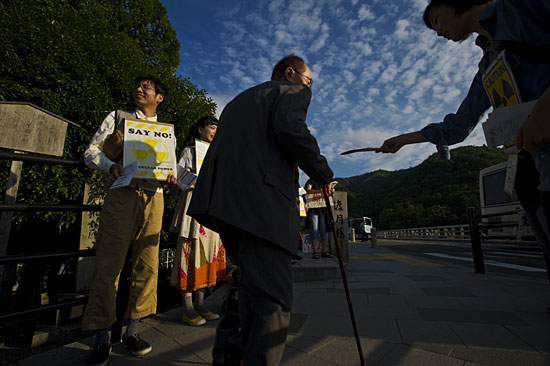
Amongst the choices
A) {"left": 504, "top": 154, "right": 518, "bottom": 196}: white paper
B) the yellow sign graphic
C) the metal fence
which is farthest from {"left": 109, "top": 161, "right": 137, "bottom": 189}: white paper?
{"left": 504, "top": 154, "right": 518, "bottom": 196}: white paper

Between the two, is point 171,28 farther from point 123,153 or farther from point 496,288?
point 496,288

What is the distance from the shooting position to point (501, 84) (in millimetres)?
1403

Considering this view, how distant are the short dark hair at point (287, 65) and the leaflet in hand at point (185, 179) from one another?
4.42ft

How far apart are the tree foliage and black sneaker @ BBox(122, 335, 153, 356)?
18.2 ft

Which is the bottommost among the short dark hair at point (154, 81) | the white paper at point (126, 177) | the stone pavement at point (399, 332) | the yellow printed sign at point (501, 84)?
the stone pavement at point (399, 332)

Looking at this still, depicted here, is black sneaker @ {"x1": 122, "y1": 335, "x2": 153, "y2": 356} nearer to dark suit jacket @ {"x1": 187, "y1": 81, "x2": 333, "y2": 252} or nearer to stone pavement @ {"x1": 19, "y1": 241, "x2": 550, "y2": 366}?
stone pavement @ {"x1": 19, "y1": 241, "x2": 550, "y2": 366}

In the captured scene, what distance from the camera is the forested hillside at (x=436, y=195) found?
30.7m

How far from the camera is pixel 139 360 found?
5.86 feet

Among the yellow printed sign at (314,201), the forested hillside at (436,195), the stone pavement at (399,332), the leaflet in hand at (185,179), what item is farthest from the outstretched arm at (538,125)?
the forested hillside at (436,195)

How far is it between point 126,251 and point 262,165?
1447mm

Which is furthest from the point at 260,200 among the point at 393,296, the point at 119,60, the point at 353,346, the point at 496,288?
the point at 119,60

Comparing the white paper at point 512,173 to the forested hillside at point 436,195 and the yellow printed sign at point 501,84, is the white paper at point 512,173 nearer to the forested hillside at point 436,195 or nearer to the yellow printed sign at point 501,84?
the yellow printed sign at point 501,84

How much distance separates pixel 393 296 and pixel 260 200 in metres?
2.80

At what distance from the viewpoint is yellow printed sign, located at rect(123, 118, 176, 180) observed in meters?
2.16
